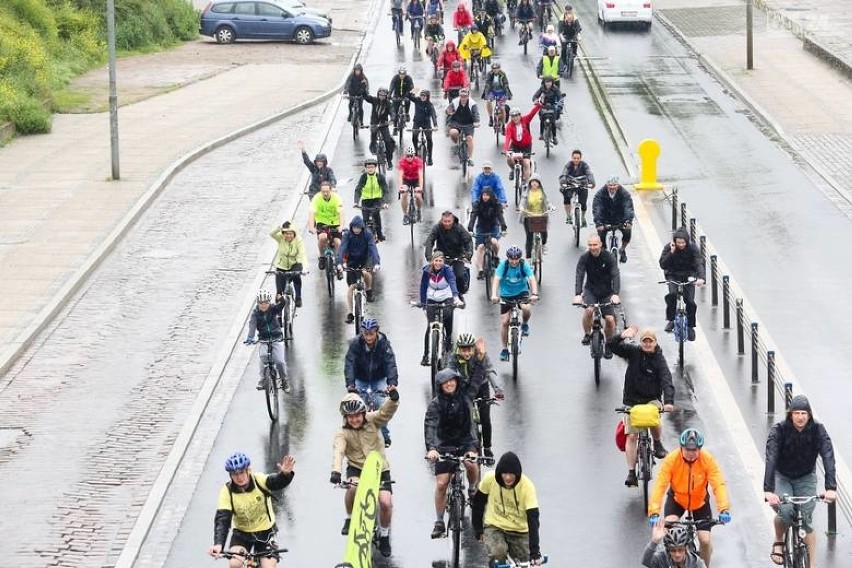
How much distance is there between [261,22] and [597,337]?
109 feet

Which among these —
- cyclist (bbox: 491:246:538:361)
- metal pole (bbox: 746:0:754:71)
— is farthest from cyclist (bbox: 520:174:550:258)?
metal pole (bbox: 746:0:754:71)

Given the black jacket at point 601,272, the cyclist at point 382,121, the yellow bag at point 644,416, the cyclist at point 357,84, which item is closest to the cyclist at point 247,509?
the yellow bag at point 644,416

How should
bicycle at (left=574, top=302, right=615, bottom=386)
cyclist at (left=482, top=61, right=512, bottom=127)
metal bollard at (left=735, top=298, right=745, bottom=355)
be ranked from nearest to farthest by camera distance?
1. bicycle at (left=574, top=302, right=615, bottom=386)
2. metal bollard at (left=735, top=298, right=745, bottom=355)
3. cyclist at (left=482, top=61, right=512, bottom=127)

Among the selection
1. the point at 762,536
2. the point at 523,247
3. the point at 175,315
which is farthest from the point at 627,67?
the point at 762,536

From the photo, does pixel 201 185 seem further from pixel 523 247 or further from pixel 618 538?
pixel 618 538

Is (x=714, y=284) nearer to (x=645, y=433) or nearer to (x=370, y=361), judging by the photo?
(x=645, y=433)

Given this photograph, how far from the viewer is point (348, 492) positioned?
1736cm

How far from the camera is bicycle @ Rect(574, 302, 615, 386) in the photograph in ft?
73.7

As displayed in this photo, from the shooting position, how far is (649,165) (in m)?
34.8

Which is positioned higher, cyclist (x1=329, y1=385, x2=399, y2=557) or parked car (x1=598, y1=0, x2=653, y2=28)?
parked car (x1=598, y1=0, x2=653, y2=28)

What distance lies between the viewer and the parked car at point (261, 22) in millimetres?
53688

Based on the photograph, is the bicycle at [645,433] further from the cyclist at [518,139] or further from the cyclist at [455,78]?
the cyclist at [455,78]

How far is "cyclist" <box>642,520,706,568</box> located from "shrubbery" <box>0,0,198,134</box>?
27634 mm

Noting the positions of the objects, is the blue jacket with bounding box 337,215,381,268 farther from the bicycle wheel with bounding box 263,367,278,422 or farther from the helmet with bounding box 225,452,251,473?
the helmet with bounding box 225,452,251,473
